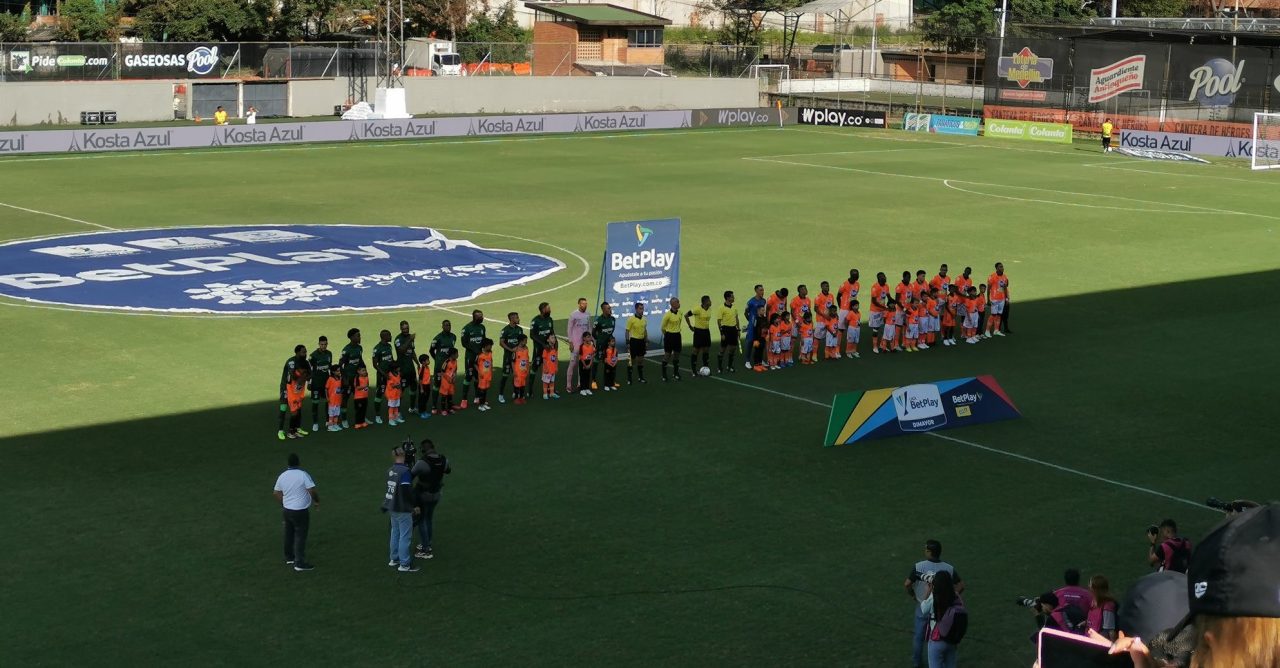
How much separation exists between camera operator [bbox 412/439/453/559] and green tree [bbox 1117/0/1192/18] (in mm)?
115023

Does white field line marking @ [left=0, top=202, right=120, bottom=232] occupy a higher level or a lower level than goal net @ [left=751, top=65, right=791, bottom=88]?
lower

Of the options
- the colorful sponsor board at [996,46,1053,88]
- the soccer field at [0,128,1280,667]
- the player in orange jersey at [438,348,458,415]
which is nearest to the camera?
the soccer field at [0,128,1280,667]

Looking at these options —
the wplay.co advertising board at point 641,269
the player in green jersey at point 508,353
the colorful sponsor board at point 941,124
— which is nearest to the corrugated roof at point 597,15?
the colorful sponsor board at point 941,124

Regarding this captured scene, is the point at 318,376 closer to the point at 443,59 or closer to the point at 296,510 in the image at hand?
the point at 296,510

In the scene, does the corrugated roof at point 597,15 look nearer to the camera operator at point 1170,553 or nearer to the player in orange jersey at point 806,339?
the player in orange jersey at point 806,339

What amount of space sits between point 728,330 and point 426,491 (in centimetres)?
1093

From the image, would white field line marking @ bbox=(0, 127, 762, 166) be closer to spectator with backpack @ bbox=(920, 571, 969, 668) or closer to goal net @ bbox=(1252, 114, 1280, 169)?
goal net @ bbox=(1252, 114, 1280, 169)

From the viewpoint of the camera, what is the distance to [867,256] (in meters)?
40.1

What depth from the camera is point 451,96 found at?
285 ft

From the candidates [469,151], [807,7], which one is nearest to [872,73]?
[807,7]

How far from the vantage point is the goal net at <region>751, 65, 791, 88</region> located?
9819 centimetres

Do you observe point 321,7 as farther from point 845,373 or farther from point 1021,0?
point 845,373

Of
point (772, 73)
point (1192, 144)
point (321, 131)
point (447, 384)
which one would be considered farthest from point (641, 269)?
point (772, 73)

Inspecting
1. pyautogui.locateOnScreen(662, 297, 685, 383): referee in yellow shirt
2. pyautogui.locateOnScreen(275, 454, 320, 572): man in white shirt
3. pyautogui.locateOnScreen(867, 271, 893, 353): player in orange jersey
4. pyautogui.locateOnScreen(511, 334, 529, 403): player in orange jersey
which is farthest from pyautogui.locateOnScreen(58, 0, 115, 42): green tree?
pyautogui.locateOnScreen(275, 454, 320, 572): man in white shirt
